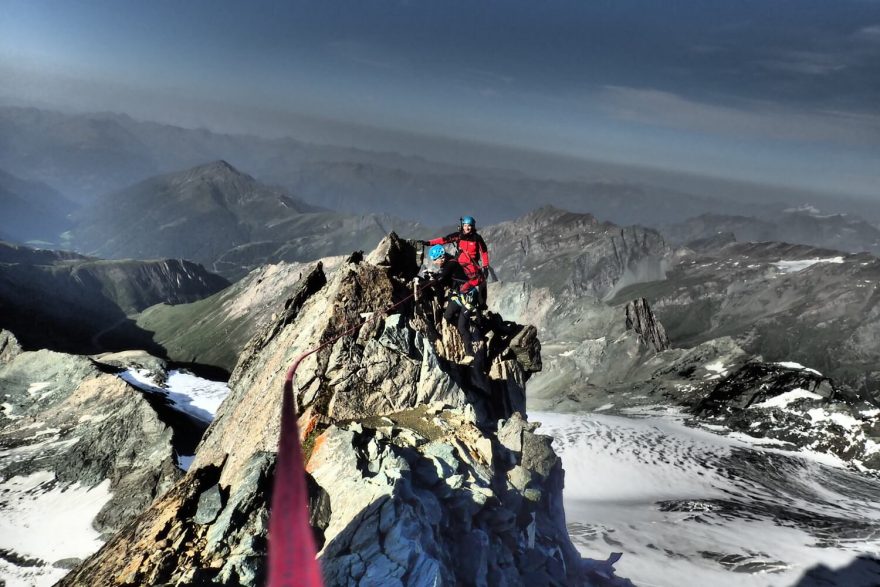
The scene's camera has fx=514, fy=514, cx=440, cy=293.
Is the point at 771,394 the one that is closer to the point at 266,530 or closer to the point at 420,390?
the point at 420,390

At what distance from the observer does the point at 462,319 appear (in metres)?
35.1

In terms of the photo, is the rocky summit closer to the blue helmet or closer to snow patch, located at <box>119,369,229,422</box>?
the blue helmet

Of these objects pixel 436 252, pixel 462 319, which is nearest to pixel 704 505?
pixel 462 319

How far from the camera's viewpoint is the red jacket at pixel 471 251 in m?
32.2

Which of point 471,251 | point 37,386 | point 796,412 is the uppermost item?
point 471,251

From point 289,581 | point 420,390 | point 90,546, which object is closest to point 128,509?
point 90,546

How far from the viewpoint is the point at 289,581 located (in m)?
5.87

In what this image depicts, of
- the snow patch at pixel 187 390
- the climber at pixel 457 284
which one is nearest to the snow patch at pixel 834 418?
the climber at pixel 457 284

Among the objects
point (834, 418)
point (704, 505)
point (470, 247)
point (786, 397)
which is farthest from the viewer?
point (786, 397)

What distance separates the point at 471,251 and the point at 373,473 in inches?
674

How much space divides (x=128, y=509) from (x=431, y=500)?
273ft

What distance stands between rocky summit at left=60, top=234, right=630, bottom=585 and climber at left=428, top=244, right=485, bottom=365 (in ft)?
3.26

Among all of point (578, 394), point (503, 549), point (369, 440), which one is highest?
point (369, 440)

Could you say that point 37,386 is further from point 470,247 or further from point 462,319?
point 470,247
